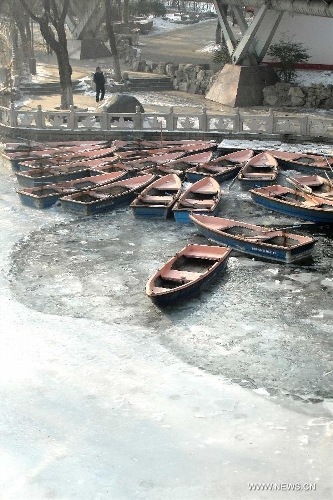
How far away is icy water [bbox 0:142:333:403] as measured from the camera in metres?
14.2

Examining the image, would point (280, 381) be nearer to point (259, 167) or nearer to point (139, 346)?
point (139, 346)

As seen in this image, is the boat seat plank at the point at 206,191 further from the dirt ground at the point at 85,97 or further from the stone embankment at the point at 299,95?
the stone embankment at the point at 299,95

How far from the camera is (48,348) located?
48.6 feet

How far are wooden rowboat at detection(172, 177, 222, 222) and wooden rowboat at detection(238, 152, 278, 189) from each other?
1307 millimetres

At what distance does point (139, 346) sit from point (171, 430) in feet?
9.93

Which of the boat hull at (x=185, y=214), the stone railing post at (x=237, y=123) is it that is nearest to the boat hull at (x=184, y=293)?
the boat hull at (x=185, y=214)

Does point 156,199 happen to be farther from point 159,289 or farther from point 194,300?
point 159,289

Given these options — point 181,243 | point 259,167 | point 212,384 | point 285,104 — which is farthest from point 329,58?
point 212,384

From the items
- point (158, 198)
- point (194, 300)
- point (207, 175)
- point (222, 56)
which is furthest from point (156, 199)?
point (222, 56)

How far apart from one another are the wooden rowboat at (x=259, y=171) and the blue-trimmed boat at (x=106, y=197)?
307cm

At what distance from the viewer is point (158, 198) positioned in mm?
23312

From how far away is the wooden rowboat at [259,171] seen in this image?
24984 millimetres

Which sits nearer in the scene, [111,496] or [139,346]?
[111,496]
